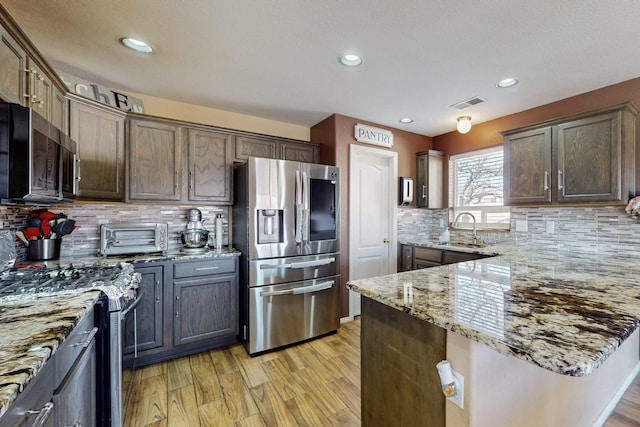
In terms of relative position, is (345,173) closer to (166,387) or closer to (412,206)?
(412,206)

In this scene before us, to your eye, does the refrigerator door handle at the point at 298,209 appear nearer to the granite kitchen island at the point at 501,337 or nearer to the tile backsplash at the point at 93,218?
the tile backsplash at the point at 93,218

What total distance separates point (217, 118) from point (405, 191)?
253 cm

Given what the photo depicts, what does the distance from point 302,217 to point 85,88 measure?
6.90 feet

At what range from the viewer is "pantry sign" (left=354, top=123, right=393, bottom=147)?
3266 millimetres

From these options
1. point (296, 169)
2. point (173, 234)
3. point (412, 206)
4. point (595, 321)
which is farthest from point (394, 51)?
point (173, 234)

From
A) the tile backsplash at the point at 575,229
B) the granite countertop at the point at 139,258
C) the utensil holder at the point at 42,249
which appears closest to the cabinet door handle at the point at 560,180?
the tile backsplash at the point at 575,229

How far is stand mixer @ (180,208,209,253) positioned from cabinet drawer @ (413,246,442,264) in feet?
8.04

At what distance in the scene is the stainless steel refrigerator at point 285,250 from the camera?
248 centimetres

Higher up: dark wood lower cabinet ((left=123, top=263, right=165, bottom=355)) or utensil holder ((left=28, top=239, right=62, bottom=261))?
utensil holder ((left=28, top=239, right=62, bottom=261))

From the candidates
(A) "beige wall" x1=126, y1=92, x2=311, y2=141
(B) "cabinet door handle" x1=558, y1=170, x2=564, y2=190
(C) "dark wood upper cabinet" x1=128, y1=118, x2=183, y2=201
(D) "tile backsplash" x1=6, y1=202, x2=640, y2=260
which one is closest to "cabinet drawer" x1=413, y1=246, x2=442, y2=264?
(D) "tile backsplash" x1=6, y1=202, x2=640, y2=260

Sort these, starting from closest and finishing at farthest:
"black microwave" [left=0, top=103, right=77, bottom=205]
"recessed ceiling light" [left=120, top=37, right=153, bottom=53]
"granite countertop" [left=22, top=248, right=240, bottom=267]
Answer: "black microwave" [left=0, top=103, right=77, bottom=205] → "recessed ceiling light" [left=120, top=37, right=153, bottom=53] → "granite countertop" [left=22, top=248, right=240, bottom=267]

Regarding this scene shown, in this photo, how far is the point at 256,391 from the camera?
6.40 feet

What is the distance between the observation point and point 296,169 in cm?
266

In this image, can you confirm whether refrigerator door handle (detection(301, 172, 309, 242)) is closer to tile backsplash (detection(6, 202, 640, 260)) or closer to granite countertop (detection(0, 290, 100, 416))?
tile backsplash (detection(6, 202, 640, 260))
